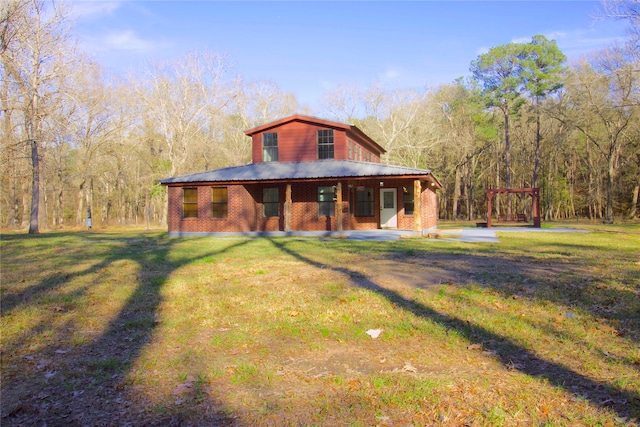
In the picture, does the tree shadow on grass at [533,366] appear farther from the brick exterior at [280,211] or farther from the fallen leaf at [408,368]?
the brick exterior at [280,211]

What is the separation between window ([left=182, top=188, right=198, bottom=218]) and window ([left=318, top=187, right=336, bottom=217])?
567 centimetres

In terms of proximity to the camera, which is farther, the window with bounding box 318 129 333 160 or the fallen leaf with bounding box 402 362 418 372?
the window with bounding box 318 129 333 160

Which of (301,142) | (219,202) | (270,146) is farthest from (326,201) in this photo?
(219,202)

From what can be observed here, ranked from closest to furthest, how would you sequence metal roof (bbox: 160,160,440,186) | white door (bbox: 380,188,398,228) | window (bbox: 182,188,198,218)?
metal roof (bbox: 160,160,440,186) < window (bbox: 182,188,198,218) < white door (bbox: 380,188,398,228)

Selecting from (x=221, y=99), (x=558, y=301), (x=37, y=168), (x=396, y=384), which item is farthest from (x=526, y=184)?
(x=396, y=384)

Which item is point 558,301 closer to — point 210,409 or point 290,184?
point 210,409

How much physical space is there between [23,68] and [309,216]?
1580 centimetres

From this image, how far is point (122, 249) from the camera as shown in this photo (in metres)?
14.3

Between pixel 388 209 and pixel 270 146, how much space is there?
6.41 metres

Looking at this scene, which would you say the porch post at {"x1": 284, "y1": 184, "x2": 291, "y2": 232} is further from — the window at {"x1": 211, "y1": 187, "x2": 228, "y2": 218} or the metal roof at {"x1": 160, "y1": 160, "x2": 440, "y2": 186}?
the window at {"x1": 211, "y1": 187, "x2": 228, "y2": 218}

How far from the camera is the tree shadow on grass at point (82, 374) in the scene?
12.3 ft

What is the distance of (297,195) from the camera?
21812 mm

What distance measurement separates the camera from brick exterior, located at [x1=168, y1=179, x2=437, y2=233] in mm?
21469

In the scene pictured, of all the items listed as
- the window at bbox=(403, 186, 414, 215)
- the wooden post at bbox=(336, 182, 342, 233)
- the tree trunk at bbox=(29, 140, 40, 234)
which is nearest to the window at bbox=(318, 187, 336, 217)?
the wooden post at bbox=(336, 182, 342, 233)
